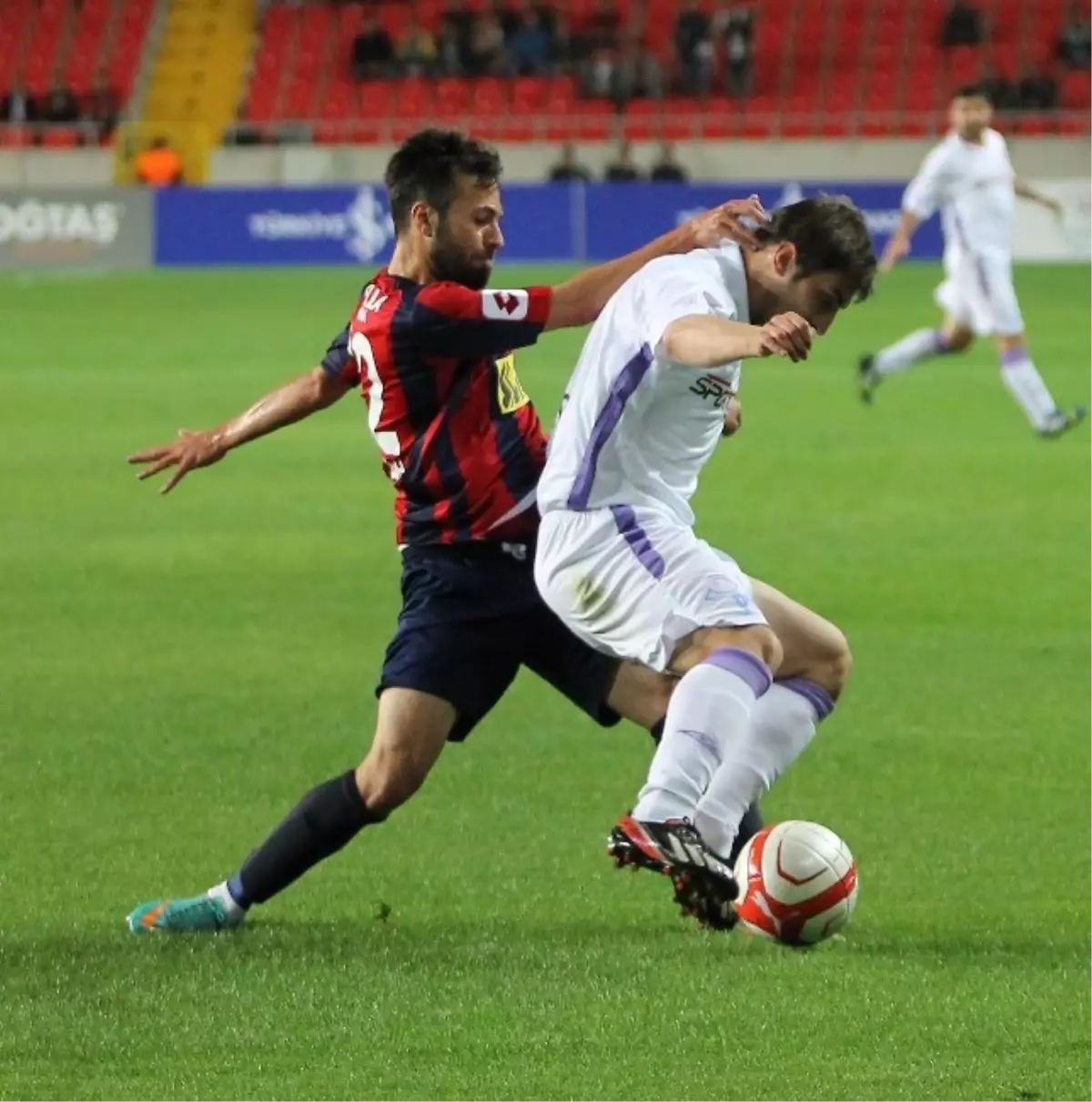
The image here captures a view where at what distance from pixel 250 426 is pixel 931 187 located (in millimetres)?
12748

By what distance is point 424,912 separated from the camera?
20.0 feet

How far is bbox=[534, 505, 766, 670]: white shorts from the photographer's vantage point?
538 centimetres

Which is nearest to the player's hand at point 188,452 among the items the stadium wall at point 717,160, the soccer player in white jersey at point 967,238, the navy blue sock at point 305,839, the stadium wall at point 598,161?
the navy blue sock at point 305,839

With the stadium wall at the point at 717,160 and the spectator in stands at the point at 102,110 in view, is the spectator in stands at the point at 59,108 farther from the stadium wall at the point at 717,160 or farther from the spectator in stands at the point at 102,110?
the stadium wall at the point at 717,160

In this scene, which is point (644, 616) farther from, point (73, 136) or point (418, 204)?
point (73, 136)

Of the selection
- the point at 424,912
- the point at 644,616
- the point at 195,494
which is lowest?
the point at 195,494

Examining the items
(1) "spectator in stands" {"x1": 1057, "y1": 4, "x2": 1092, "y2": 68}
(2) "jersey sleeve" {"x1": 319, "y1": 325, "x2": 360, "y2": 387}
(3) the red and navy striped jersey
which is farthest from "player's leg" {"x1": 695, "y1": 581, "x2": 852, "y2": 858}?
(1) "spectator in stands" {"x1": 1057, "y1": 4, "x2": 1092, "y2": 68}

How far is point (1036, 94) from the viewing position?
115ft

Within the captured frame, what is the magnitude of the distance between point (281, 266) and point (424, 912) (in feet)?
90.8

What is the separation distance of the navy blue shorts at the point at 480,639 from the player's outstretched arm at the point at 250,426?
513 mm

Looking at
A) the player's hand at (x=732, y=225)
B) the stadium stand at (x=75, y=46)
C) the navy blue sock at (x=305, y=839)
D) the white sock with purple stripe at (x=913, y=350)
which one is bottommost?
the stadium stand at (x=75, y=46)

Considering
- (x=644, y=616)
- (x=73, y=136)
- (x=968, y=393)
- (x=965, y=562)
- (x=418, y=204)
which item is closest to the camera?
(x=644, y=616)

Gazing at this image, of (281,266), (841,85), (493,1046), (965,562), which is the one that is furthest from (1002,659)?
(841,85)

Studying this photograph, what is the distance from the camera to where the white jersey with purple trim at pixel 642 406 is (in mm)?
5355
